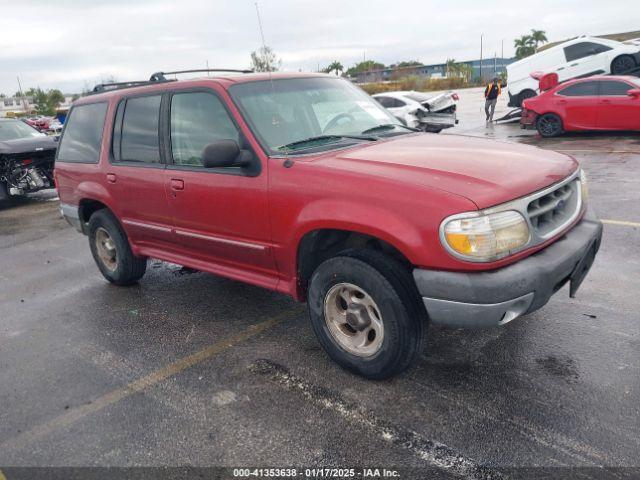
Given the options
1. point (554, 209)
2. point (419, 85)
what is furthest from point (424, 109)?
point (419, 85)

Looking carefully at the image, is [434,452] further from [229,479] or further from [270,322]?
[270,322]

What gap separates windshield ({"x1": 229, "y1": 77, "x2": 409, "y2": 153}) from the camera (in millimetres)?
3562

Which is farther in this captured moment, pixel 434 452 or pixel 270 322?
pixel 270 322

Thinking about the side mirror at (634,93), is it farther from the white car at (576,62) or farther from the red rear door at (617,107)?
the white car at (576,62)

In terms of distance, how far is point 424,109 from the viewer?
14430 millimetres

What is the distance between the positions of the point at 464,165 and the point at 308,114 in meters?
1.32

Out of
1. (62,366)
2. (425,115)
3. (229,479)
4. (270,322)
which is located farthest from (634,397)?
(425,115)

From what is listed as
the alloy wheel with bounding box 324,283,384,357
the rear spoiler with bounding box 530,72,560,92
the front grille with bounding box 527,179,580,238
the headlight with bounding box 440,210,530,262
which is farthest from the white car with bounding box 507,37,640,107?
the alloy wheel with bounding box 324,283,384,357

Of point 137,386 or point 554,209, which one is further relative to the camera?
point 137,386

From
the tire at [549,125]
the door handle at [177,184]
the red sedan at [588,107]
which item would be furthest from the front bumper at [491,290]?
the tire at [549,125]

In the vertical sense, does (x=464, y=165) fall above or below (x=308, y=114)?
below

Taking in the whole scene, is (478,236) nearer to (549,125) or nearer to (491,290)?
(491,290)

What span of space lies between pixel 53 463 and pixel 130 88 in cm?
316

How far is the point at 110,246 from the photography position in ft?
17.0
